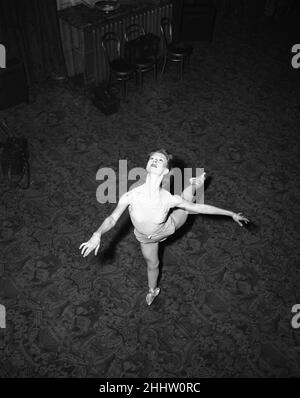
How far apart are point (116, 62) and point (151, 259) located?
3877mm

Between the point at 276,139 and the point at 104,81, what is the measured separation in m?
3.20

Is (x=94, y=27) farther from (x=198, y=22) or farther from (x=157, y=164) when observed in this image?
(x=157, y=164)

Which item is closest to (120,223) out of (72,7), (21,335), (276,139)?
(21,335)

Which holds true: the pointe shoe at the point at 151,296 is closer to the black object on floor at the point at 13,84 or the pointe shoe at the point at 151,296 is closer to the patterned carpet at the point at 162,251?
the patterned carpet at the point at 162,251

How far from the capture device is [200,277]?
12.6ft

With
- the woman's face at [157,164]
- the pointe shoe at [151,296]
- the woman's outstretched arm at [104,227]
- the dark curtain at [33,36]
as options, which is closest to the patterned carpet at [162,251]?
the pointe shoe at [151,296]

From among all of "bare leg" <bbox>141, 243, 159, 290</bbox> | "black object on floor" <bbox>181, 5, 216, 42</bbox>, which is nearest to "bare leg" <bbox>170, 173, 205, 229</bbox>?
"bare leg" <bbox>141, 243, 159, 290</bbox>

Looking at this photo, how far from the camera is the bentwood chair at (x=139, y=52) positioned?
596 centimetres

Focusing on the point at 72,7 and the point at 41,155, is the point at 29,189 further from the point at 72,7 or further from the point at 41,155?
the point at 72,7

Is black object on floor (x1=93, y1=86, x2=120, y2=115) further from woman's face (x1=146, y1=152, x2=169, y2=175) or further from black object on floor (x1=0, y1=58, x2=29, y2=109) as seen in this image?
woman's face (x1=146, y1=152, x2=169, y2=175)

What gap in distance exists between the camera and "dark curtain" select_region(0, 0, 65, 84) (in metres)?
5.41

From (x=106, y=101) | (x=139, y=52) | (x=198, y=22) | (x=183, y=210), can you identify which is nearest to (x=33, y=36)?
(x=106, y=101)

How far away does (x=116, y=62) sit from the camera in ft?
19.1

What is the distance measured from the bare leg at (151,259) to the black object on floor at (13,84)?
3.84 metres
